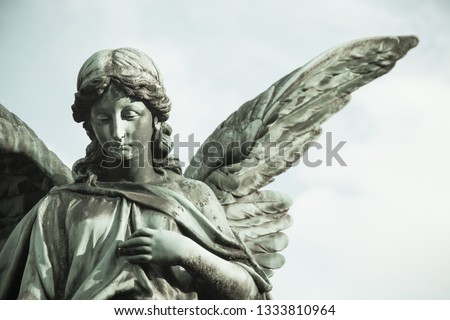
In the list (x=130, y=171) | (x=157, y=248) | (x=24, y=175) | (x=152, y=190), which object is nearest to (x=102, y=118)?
(x=130, y=171)

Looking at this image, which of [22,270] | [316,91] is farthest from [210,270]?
[316,91]

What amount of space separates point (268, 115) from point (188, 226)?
59.1 inches

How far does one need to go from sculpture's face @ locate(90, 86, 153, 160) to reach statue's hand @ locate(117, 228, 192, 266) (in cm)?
69

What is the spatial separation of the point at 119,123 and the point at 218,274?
46.0 inches

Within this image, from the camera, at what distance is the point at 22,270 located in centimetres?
1145

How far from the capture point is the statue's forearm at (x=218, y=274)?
1111 centimetres

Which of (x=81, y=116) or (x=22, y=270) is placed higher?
(x=81, y=116)

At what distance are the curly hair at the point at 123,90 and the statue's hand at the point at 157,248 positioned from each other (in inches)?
32.0

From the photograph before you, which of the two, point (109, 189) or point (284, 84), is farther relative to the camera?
point (284, 84)

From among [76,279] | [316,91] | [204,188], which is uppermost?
[316,91]

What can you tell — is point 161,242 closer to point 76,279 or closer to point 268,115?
point 76,279

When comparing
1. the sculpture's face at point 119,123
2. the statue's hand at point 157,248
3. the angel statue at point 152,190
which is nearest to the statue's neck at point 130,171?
the angel statue at point 152,190

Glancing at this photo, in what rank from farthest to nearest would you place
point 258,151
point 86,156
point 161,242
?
1. point 258,151
2. point 86,156
3. point 161,242

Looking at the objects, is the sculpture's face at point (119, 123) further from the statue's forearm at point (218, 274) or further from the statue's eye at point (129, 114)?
the statue's forearm at point (218, 274)
